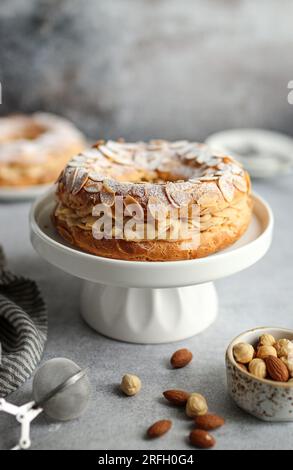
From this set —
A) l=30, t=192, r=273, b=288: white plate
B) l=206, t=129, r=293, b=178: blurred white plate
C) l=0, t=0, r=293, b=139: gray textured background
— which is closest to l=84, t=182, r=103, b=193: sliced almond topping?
l=30, t=192, r=273, b=288: white plate

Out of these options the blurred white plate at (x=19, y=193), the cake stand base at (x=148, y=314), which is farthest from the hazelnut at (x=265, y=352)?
the blurred white plate at (x=19, y=193)

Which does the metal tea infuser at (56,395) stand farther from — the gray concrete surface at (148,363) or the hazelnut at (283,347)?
the hazelnut at (283,347)

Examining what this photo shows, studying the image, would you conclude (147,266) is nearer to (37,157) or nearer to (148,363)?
(148,363)

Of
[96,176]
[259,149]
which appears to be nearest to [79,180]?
[96,176]

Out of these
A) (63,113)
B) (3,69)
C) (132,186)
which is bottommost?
(63,113)

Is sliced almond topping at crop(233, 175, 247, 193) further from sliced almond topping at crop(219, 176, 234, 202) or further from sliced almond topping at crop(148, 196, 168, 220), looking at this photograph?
sliced almond topping at crop(148, 196, 168, 220)
